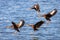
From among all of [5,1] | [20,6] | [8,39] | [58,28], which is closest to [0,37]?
[8,39]

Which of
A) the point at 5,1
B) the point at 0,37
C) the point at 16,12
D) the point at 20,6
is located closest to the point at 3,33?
the point at 0,37

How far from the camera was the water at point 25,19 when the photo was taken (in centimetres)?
593

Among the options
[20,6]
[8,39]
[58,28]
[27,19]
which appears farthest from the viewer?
[20,6]

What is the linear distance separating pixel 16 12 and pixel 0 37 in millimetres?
2140

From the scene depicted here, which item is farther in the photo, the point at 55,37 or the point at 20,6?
the point at 20,6

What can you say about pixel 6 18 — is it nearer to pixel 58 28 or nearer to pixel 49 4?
pixel 58 28

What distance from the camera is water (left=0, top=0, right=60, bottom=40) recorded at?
5934mm

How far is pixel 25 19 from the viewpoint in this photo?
7.12 m

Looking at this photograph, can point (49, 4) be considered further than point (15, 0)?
No

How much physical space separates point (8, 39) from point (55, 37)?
33.5 inches

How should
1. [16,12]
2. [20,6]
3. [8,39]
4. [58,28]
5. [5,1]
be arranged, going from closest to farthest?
[8,39], [58,28], [16,12], [20,6], [5,1]

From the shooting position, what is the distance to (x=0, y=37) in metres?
5.89

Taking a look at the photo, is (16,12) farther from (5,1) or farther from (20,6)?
(5,1)

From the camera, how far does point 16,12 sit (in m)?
7.96
